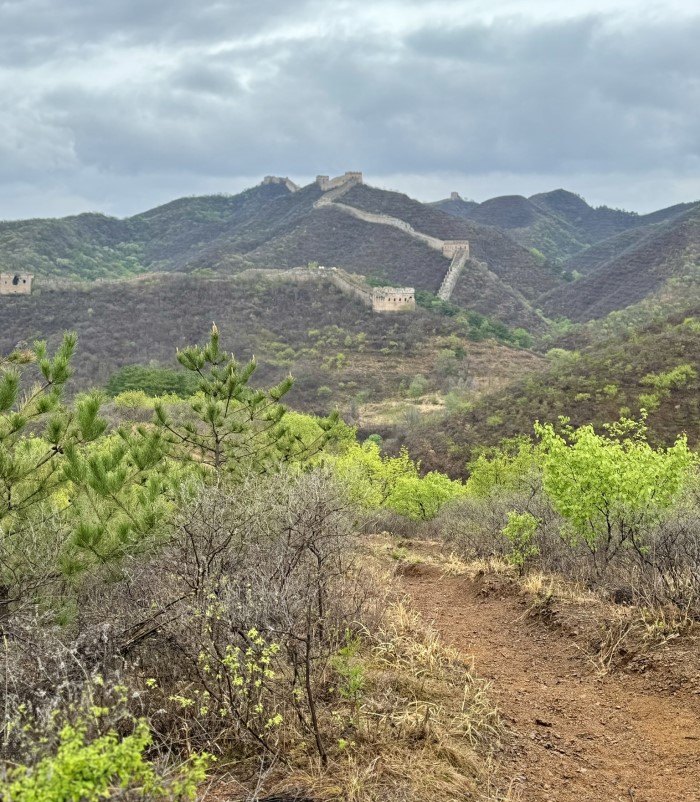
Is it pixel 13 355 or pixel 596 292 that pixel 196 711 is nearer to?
pixel 13 355

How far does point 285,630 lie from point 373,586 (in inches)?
109

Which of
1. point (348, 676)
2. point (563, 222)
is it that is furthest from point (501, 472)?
point (563, 222)

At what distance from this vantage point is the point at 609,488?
25.8ft

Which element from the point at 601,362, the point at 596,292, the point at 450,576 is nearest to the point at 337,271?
the point at 596,292

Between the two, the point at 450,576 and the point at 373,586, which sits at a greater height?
the point at 373,586

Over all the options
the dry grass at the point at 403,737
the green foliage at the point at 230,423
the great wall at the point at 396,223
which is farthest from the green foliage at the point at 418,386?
the dry grass at the point at 403,737

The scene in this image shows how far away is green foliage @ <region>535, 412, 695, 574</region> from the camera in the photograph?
7.82m

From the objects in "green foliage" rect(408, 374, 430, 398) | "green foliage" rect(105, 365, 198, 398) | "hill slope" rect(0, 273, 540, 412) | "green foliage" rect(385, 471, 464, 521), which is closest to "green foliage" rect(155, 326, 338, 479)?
"green foliage" rect(385, 471, 464, 521)

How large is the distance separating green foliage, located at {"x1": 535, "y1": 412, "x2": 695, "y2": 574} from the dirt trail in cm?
180

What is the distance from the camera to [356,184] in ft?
311

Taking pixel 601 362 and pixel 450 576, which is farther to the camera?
pixel 601 362

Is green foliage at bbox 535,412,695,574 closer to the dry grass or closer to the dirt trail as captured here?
the dirt trail

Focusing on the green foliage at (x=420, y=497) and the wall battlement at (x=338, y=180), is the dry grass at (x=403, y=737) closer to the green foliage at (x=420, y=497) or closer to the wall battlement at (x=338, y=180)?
the green foliage at (x=420, y=497)

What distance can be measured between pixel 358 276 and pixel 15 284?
30916 millimetres
